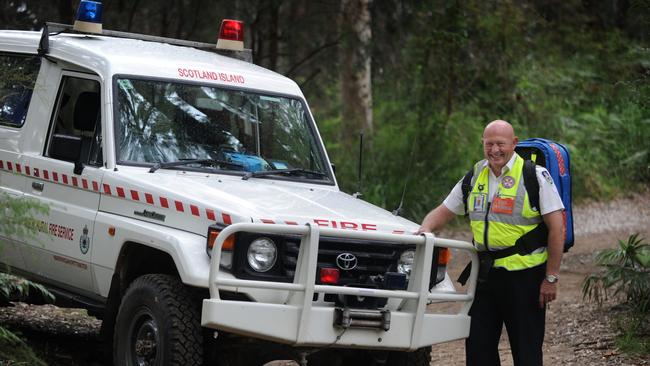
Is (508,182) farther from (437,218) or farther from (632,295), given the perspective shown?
(632,295)

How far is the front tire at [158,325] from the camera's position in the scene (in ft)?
19.4

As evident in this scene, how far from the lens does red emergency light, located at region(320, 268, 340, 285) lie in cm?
596

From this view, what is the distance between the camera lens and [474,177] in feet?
21.9

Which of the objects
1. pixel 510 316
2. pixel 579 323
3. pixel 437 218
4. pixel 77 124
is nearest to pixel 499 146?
pixel 437 218

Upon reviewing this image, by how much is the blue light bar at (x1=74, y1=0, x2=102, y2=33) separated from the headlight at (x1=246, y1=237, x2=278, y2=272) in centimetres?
286

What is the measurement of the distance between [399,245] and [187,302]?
125 cm

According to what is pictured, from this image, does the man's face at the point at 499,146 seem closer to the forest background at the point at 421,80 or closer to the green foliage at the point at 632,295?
the green foliage at the point at 632,295

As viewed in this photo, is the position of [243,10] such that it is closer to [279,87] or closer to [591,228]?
[591,228]

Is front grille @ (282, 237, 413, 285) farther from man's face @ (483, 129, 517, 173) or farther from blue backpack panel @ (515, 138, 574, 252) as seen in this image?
blue backpack panel @ (515, 138, 574, 252)

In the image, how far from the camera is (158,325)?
6016 mm

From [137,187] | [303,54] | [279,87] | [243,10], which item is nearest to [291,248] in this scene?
[137,187]

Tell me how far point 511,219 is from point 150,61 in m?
2.72

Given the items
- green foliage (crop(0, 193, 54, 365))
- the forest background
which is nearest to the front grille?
green foliage (crop(0, 193, 54, 365))

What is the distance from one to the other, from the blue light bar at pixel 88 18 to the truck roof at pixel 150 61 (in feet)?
0.25
